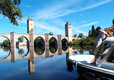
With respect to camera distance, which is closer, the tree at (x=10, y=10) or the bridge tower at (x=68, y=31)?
the tree at (x=10, y=10)

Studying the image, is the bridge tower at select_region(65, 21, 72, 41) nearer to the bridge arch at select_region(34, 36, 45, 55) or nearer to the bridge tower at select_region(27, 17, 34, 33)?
the bridge arch at select_region(34, 36, 45, 55)

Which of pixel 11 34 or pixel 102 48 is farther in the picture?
pixel 11 34

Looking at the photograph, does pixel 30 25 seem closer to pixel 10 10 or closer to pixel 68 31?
pixel 68 31

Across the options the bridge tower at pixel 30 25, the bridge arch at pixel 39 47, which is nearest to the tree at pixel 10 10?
the bridge arch at pixel 39 47

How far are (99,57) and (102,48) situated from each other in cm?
40

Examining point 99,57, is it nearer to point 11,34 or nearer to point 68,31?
point 11,34

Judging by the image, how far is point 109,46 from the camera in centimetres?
360

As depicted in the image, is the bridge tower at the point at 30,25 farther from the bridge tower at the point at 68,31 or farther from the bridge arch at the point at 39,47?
the bridge tower at the point at 68,31

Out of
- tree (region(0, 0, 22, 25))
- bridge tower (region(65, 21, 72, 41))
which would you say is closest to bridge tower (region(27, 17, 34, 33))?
bridge tower (region(65, 21, 72, 41))

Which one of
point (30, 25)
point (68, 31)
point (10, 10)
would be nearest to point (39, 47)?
point (30, 25)

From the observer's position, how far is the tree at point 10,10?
5.07 m

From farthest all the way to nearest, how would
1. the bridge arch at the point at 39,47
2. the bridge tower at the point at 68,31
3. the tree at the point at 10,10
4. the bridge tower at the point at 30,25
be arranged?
the bridge tower at the point at 68,31 < the bridge tower at the point at 30,25 < the bridge arch at the point at 39,47 < the tree at the point at 10,10

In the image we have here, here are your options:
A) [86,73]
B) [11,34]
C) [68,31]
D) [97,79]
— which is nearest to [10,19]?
[86,73]

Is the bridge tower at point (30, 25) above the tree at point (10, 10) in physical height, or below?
above
